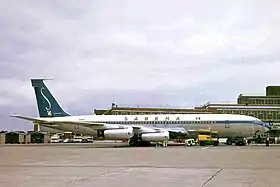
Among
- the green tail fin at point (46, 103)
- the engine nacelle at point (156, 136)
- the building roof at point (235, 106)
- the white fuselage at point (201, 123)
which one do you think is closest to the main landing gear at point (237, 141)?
the white fuselage at point (201, 123)

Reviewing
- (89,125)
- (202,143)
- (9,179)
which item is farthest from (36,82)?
(9,179)

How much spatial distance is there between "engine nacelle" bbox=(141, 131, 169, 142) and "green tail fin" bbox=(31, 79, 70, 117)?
1416 centimetres

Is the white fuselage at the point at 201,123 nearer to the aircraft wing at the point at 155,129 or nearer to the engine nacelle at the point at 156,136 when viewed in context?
the aircraft wing at the point at 155,129

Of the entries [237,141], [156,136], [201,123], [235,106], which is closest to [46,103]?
[156,136]

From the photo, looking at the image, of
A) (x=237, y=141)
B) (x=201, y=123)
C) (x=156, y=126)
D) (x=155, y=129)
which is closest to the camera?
(x=201, y=123)

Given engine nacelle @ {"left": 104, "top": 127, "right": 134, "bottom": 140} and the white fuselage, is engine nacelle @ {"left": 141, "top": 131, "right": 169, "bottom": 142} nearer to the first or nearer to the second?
engine nacelle @ {"left": 104, "top": 127, "right": 134, "bottom": 140}

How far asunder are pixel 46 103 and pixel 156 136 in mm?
17045

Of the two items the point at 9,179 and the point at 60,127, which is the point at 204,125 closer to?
the point at 60,127

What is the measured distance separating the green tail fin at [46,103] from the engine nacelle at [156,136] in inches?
558

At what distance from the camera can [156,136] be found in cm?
5075

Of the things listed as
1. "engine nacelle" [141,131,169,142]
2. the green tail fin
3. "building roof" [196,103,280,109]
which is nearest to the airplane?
"engine nacelle" [141,131,169,142]

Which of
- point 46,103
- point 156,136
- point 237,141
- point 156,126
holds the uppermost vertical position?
point 46,103

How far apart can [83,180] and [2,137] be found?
82134 millimetres

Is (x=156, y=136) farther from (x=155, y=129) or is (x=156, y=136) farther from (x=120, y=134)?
(x=120, y=134)
